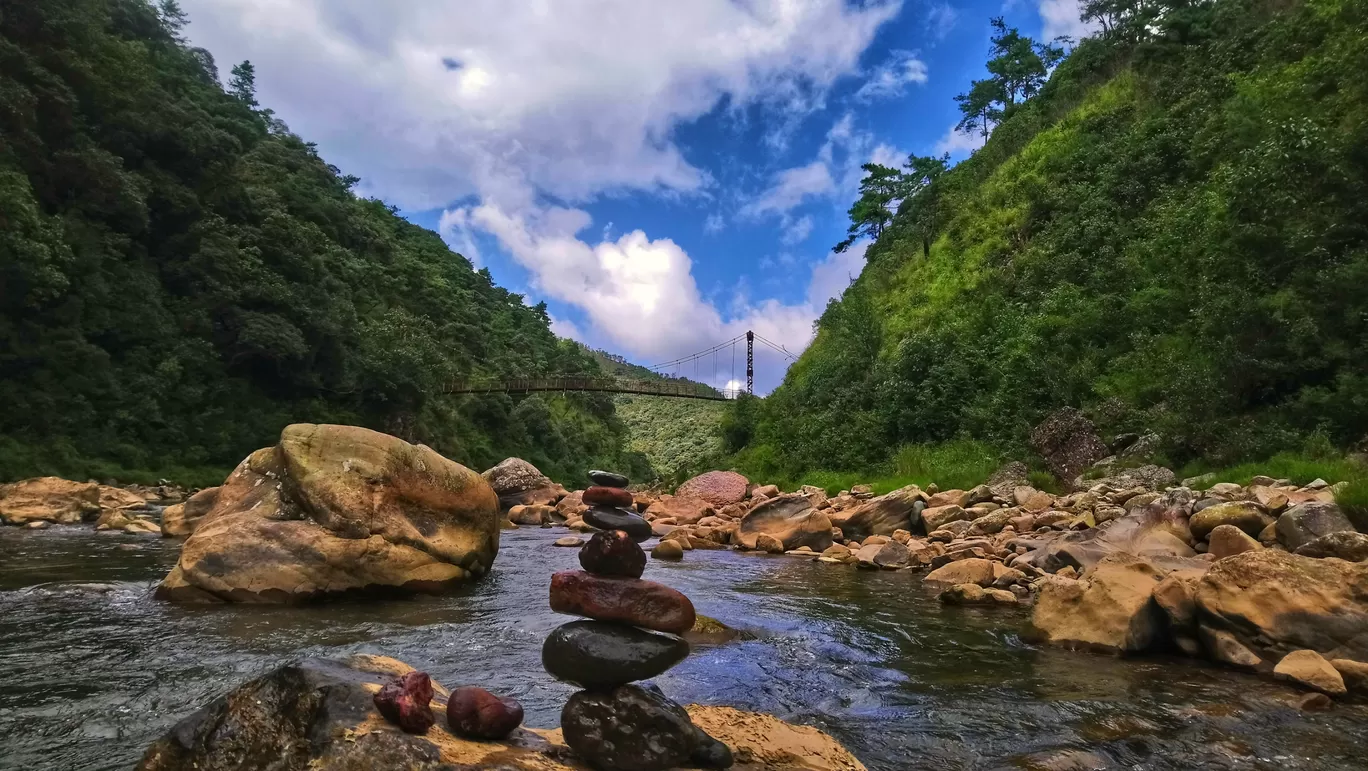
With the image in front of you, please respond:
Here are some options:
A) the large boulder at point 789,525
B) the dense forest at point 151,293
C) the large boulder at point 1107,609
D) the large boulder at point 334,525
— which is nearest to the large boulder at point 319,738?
the large boulder at point 1107,609

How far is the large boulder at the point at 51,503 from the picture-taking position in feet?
49.9

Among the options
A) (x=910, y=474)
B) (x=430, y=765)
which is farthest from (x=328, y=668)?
(x=910, y=474)

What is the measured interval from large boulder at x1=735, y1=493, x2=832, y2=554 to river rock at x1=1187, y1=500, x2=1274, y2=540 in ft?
20.1

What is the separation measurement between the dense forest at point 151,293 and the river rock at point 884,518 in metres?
24.0

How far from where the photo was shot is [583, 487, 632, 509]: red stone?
4.16 meters

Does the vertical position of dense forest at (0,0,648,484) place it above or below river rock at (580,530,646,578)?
above

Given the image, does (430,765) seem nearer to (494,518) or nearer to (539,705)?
(539,705)

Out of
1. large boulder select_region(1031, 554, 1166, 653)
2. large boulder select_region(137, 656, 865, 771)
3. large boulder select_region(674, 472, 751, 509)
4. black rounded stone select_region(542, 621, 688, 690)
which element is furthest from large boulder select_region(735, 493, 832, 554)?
large boulder select_region(137, 656, 865, 771)

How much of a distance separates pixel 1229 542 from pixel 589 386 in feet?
157

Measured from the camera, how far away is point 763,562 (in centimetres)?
Answer: 1234

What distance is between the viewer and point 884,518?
14.3 meters

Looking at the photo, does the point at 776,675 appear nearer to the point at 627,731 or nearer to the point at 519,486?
the point at 627,731

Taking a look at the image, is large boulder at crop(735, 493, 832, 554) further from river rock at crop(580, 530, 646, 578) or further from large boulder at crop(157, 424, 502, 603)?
river rock at crop(580, 530, 646, 578)

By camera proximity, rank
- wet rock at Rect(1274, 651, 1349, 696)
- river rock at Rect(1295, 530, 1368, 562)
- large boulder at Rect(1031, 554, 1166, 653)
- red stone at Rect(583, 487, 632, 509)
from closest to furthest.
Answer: red stone at Rect(583, 487, 632, 509), wet rock at Rect(1274, 651, 1349, 696), large boulder at Rect(1031, 554, 1166, 653), river rock at Rect(1295, 530, 1368, 562)
